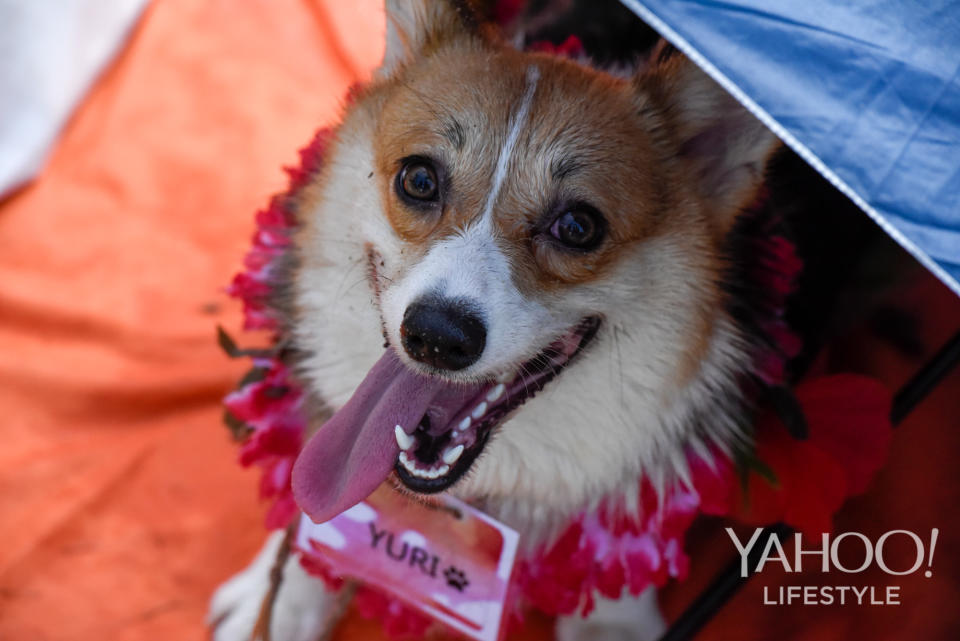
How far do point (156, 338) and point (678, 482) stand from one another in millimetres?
1436

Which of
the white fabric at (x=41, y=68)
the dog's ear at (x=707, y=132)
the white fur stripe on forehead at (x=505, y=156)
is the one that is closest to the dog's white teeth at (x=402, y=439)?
the white fur stripe on forehead at (x=505, y=156)

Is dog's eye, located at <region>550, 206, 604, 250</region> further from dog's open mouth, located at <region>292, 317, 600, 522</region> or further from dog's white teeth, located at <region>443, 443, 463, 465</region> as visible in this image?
dog's white teeth, located at <region>443, 443, 463, 465</region>

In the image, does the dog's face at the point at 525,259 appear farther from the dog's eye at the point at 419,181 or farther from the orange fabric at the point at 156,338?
the orange fabric at the point at 156,338

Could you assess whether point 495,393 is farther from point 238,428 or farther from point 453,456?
point 238,428

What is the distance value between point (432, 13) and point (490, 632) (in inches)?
40.7

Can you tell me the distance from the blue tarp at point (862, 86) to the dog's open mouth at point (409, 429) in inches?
18.9

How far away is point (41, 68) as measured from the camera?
2498mm

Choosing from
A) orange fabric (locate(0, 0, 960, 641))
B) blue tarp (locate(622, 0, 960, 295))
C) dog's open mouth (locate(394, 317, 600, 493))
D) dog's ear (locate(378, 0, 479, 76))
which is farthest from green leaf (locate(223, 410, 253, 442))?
blue tarp (locate(622, 0, 960, 295))

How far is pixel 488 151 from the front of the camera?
119cm

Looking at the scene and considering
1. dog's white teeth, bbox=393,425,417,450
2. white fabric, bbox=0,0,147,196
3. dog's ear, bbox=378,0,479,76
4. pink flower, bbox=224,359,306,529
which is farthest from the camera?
white fabric, bbox=0,0,147,196

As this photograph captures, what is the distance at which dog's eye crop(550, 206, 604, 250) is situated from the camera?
47.4 inches

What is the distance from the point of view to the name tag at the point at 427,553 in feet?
4.44

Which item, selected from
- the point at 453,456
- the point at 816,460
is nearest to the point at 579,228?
the point at 453,456

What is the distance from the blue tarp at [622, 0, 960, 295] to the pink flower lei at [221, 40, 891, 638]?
0.51 m
